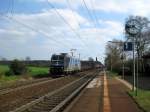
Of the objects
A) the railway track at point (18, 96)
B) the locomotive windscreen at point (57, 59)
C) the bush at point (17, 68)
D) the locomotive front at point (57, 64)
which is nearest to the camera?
the railway track at point (18, 96)

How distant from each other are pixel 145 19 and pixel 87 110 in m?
77.8

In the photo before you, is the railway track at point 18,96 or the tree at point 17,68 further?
the tree at point 17,68

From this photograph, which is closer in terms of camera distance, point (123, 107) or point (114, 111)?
point (114, 111)

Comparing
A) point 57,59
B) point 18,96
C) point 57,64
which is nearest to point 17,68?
point 57,64

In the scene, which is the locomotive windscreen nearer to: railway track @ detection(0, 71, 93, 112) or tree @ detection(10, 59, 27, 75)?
tree @ detection(10, 59, 27, 75)

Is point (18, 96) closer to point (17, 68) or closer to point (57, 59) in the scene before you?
point (17, 68)

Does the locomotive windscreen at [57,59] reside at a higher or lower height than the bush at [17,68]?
higher

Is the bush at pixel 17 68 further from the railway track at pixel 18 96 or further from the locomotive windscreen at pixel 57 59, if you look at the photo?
the railway track at pixel 18 96

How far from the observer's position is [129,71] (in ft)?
254

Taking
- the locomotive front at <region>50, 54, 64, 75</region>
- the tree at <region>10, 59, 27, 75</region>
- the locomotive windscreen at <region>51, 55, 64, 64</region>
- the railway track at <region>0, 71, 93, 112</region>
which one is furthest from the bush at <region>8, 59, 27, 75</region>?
the railway track at <region>0, 71, 93, 112</region>


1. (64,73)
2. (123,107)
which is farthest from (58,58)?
(123,107)

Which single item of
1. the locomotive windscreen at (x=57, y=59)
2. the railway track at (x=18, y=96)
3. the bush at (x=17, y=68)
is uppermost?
the locomotive windscreen at (x=57, y=59)

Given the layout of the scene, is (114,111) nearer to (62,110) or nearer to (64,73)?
(62,110)

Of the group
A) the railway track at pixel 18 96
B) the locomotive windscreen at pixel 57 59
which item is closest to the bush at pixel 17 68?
the locomotive windscreen at pixel 57 59
